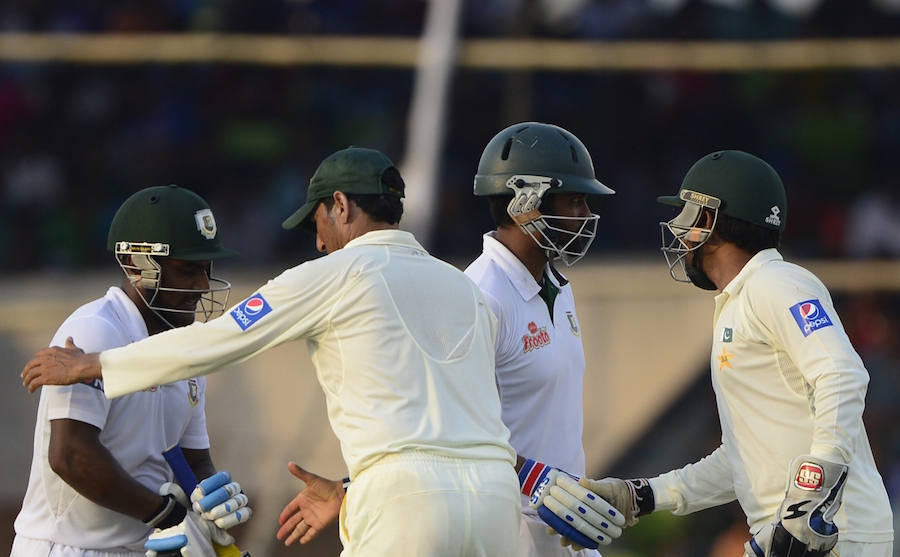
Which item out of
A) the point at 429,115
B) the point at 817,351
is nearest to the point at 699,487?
the point at 817,351

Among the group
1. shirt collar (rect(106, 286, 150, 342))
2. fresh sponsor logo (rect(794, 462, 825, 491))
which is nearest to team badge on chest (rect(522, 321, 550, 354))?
fresh sponsor logo (rect(794, 462, 825, 491))

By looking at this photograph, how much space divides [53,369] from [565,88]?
862cm

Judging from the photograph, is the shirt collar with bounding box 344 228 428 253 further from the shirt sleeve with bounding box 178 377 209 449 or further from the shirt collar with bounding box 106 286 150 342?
the shirt sleeve with bounding box 178 377 209 449

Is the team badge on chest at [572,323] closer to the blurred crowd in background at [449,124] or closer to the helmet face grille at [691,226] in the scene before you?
the helmet face grille at [691,226]

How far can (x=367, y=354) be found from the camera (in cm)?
369

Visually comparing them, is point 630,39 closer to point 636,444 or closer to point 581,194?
point 636,444

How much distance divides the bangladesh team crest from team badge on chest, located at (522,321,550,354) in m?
1.22

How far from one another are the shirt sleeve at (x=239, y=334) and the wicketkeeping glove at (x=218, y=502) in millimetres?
525

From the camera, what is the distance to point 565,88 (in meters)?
11.9

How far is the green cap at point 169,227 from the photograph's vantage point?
4441 mm

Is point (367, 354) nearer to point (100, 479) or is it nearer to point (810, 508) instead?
point (100, 479)

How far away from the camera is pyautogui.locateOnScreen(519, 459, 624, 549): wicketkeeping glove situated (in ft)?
13.8

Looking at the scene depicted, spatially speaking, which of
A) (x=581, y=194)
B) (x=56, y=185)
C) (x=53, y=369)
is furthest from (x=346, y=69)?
(x=53, y=369)

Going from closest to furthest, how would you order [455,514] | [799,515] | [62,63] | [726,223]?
[455,514], [799,515], [726,223], [62,63]
